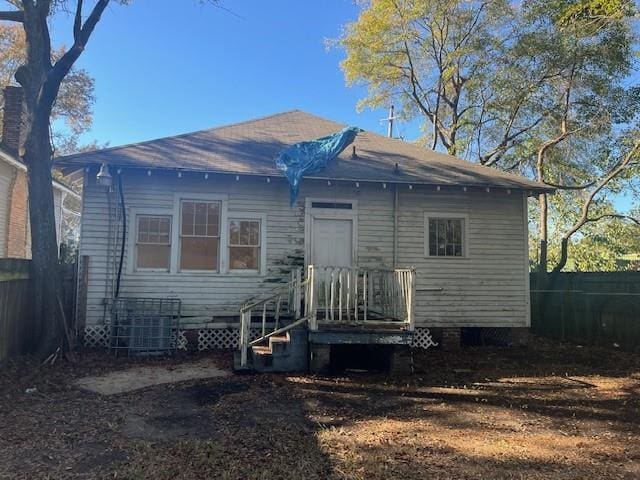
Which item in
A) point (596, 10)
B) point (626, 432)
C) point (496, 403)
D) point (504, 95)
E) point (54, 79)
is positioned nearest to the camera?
point (626, 432)

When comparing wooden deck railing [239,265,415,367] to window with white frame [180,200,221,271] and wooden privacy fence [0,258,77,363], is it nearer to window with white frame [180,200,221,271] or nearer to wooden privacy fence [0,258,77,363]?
window with white frame [180,200,221,271]

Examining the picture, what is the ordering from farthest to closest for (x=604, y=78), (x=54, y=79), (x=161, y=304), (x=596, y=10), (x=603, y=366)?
(x=604, y=78) → (x=596, y=10) → (x=161, y=304) → (x=603, y=366) → (x=54, y=79)

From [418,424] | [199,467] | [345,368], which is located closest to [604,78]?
[345,368]

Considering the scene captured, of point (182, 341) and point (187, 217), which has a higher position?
point (187, 217)

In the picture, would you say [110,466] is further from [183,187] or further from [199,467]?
[183,187]

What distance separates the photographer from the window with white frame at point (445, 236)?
33.8ft

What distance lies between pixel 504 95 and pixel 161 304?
13983mm

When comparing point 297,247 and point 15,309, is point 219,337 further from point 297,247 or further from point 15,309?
point 15,309

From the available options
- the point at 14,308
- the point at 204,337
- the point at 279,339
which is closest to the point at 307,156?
the point at 279,339

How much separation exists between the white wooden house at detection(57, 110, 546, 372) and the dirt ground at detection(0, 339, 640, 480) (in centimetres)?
222

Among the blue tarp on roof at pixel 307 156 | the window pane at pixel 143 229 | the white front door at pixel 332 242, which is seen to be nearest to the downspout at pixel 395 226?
the white front door at pixel 332 242

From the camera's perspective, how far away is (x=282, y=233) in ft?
32.1

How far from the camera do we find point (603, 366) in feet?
28.3

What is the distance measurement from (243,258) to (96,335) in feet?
10.3
